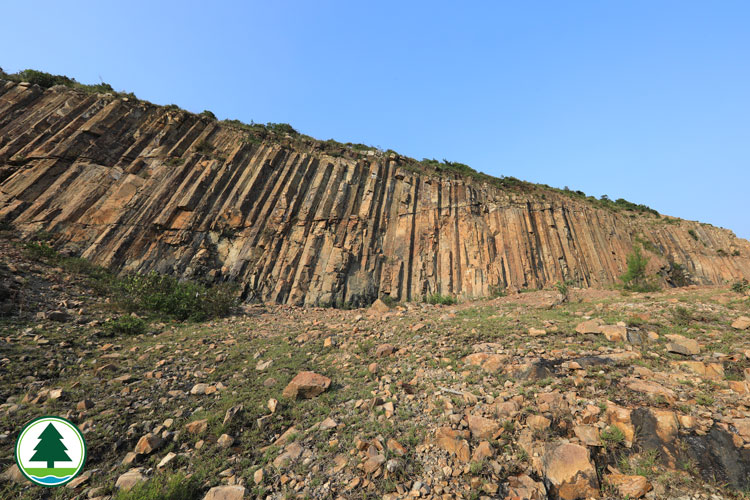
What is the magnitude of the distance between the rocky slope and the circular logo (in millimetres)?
375

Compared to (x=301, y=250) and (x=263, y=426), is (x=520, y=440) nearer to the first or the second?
(x=263, y=426)

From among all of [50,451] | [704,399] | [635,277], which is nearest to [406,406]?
[704,399]

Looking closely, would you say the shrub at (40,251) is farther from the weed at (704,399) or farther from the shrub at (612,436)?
the weed at (704,399)

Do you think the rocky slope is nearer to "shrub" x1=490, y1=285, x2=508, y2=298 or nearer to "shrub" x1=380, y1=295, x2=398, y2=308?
"shrub" x1=380, y1=295, x2=398, y2=308

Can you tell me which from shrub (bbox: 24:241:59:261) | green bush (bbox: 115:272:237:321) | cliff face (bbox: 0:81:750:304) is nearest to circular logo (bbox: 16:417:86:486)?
green bush (bbox: 115:272:237:321)

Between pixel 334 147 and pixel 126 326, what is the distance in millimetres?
15609

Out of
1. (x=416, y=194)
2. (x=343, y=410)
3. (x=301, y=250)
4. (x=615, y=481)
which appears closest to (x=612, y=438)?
(x=615, y=481)

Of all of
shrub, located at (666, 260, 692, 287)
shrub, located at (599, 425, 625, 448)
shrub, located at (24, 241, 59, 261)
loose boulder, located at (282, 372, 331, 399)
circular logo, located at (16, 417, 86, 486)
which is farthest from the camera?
shrub, located at (666, 260, 692, 287)

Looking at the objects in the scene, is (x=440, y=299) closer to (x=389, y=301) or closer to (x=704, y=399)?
(x=389, y=301)

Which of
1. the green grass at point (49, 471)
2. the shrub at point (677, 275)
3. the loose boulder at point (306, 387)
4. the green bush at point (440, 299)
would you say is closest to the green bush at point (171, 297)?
the loose boulder at point (306, 387)

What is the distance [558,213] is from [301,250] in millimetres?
17181

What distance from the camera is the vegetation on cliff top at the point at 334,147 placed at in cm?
1680

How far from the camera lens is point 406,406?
202 inches

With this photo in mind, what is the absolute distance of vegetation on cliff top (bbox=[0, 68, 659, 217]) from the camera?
16.8m
